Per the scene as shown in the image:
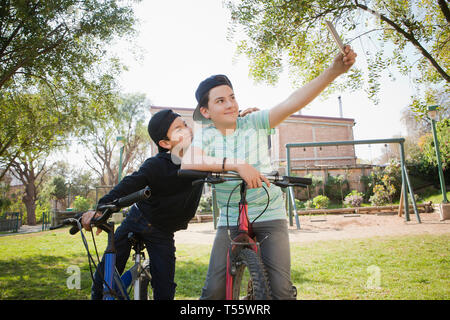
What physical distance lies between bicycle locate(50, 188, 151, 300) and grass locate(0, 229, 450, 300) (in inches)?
62.5

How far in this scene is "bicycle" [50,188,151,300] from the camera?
1.98 m

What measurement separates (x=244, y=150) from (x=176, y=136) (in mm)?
919

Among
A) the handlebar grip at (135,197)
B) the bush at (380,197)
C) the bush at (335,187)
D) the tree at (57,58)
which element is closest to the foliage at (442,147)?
the bush at (335,187)

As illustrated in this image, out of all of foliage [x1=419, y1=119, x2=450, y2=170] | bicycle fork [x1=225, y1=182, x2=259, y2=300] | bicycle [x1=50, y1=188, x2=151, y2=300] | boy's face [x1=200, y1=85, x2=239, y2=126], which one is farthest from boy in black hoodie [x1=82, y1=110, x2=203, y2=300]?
foliage [x1=419, y1=119, x2=450, y2=170]

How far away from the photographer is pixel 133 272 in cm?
267

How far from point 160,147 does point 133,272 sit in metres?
1.18

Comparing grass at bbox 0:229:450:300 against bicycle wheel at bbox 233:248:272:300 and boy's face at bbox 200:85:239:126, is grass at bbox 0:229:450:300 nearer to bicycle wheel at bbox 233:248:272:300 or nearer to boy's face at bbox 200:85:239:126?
bicycle wheel at bbox 233:248:272:300

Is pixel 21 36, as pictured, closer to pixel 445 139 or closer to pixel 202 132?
pixel 202 132

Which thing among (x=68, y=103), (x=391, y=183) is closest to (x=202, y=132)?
(x=68, y=103)

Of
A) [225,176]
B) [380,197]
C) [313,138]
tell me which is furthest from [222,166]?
[313,138]

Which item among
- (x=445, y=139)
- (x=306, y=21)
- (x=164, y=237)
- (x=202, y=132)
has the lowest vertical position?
(x=164, y=237)

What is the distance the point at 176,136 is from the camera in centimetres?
287

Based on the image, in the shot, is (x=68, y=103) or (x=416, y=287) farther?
(x=68, y=103)

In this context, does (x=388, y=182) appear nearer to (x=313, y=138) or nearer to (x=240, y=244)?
(x=313, y=138)
